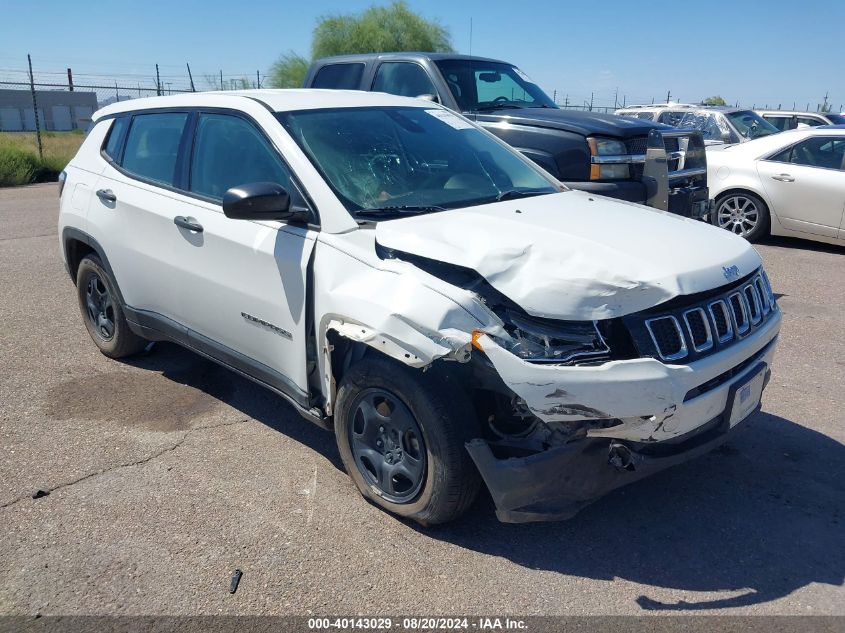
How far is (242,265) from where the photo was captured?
3.93 meters

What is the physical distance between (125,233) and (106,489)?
1.76 m

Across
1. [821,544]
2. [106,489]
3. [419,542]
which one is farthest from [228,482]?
[821,544]

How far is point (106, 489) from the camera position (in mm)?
3834

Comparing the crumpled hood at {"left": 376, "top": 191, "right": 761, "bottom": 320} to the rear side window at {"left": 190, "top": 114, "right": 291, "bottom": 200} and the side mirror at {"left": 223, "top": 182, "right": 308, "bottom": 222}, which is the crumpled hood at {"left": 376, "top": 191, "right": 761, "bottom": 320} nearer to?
the side mirror at {"left": 223, "top": 182, "right": 308, "bottom": 222}

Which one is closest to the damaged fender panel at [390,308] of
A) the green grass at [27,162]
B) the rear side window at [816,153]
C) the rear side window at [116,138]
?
the rear side window at [116,138]

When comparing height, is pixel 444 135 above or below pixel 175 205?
above

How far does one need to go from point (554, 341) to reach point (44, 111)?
53531 mm

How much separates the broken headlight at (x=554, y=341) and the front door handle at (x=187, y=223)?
2.04m

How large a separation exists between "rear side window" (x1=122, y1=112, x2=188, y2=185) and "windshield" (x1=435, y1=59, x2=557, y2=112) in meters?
3.75

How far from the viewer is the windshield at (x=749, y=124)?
13953 millimetres

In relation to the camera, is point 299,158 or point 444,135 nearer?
point 299,158

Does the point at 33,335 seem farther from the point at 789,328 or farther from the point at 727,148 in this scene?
the point at 727,148

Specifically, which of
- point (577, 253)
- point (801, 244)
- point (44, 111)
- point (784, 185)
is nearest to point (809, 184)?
point (784, 185)

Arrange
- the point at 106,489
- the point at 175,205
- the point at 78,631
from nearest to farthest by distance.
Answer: the point at 78,631 < the point at 106,489 < the point at 175,205
